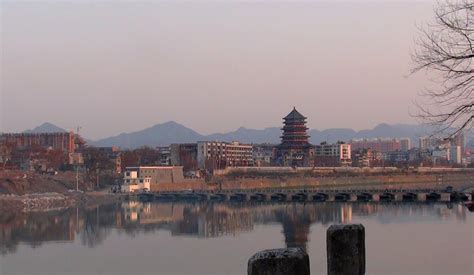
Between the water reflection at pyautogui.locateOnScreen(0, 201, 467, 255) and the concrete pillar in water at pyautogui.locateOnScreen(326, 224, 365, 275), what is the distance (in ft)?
51.7

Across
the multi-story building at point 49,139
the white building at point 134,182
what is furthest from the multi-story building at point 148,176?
the multi-story building at point 49,139

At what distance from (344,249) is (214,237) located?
761 inches

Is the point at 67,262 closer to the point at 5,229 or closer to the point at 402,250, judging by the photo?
the point at 402,250

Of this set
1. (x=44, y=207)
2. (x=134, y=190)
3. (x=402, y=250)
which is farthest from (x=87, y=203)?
(x=402, y=250)

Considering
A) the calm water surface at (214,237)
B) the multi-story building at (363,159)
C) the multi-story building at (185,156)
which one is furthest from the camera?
the multi-story building at (363,159)

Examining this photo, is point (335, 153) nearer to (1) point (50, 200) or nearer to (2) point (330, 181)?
(2) point (330, 181)

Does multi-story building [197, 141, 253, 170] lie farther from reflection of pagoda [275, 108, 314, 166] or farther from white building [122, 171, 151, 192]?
white building [122, 171, 151, 192]

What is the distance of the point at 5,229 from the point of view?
2606cm

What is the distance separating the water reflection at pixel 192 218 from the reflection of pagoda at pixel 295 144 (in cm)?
3094

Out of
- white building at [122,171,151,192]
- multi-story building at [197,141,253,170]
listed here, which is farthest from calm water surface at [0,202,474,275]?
multi-story building at [197,141,253,170]

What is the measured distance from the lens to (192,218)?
30516 millimetres

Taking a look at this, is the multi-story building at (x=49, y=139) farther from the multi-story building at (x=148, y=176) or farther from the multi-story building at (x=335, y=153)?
the multi-story building at (x=335, y=153)

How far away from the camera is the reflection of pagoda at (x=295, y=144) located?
70.1 meters

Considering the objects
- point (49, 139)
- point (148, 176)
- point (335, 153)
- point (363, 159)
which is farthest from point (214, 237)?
point (363, 159)
